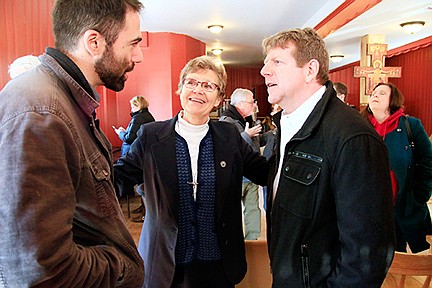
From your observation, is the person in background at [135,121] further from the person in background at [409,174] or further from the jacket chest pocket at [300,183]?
the jacket chest pocket at [300,183]

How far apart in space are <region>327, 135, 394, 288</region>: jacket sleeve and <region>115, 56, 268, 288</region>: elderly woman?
54 cm

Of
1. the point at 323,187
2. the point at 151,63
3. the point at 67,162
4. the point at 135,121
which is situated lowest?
the point at 323,187

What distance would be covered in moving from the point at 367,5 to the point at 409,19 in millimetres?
2121

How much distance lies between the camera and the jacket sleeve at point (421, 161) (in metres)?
2.46

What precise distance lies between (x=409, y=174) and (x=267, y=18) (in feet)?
12.4

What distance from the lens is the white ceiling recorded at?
184 inches

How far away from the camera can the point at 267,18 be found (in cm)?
554

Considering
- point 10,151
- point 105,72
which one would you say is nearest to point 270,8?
point 105,72

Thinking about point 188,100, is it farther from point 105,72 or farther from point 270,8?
point 270,8

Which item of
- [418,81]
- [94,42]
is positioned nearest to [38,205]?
[94,42]

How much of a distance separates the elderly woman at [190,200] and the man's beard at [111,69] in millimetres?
588

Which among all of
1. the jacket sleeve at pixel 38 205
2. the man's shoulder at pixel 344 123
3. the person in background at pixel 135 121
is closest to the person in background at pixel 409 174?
the man's shoulder at pixel 344 123

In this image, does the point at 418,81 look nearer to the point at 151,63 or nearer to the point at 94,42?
the point at 151,63

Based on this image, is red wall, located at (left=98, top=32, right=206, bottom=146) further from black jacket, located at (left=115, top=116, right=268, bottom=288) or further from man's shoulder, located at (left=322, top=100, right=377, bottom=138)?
man's shoulder, located at (left=322, top=100, right=377, bottom=138)
